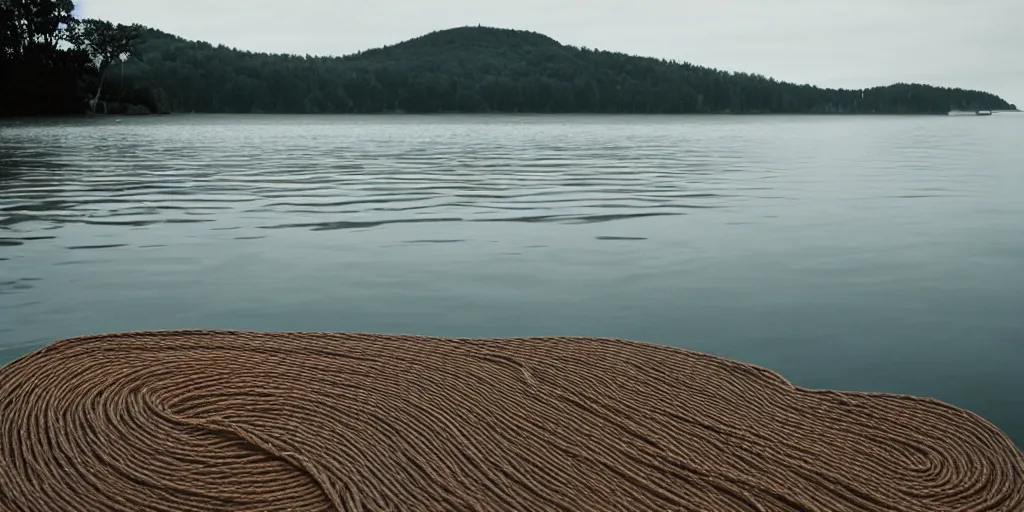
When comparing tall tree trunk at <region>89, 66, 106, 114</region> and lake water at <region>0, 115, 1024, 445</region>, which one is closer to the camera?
lake water at <region>0, 115, 1024, 445</region>

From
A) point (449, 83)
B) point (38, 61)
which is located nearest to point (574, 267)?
point (38, 61)

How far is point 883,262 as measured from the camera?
5305 mm

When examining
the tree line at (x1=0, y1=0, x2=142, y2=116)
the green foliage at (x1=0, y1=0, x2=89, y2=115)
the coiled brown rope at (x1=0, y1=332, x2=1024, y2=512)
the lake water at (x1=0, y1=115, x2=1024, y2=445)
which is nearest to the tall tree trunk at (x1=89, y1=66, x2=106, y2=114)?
the tree line at (x1=0, y1=0, x2=142, y2=116)

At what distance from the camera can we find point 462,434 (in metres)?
2.82

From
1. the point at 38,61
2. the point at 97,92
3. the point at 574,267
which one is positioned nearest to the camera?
the point at 574,267

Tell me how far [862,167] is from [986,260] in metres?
8.92

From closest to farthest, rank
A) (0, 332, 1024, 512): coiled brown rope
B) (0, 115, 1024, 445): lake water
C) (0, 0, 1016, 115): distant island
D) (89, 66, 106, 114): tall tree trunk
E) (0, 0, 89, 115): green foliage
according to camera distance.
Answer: (0, 332, 1024, 512): coiled brown rope
(0, 115, 1024, 445): lake water
(0, 0, 89, 115): green foliage
(89, 66, 106, 114): tall tree trunk
(0, 0, 1016, 115): distant island

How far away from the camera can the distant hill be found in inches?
3120

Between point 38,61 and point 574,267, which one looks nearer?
point 574,267

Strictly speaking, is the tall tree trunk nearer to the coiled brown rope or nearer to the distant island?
the distant island

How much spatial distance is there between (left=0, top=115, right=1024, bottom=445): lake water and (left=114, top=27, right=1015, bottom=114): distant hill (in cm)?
6507

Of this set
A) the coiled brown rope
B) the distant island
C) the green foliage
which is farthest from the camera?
the distant island

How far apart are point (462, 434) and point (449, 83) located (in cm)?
8983

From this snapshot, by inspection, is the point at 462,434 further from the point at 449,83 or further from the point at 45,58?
the point at 449,83
